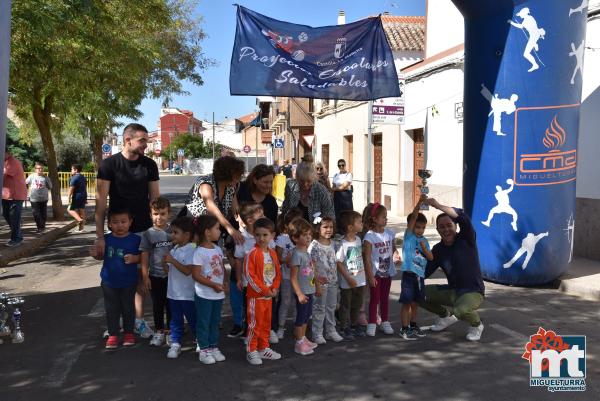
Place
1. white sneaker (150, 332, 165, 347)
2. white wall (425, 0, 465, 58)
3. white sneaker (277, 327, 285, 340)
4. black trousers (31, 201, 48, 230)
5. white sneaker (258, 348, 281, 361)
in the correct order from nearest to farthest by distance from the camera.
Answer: white sneaker (258, 348, 281, 361) < white sneaker (150, 332, 165, 347) < white sneaker (277, 327, 285, 340) < black trousers (31, 201, 48, 230) < white wall (425, 0, 465, 58)

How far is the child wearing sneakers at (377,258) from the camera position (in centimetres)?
529

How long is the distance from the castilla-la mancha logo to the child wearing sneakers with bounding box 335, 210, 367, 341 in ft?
4.92

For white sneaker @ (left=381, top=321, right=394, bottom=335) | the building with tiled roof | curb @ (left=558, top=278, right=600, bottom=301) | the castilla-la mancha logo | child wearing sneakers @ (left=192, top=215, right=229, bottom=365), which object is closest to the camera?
the castilla-la mancha logo

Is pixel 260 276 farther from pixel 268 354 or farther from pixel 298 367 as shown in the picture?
pixel 298 367

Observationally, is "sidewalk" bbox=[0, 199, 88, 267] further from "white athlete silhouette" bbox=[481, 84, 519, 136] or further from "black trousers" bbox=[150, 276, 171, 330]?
"white athlete silhouette" bbox=[481, 84, 519, 136]

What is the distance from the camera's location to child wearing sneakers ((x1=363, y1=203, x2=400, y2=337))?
5.29 meters

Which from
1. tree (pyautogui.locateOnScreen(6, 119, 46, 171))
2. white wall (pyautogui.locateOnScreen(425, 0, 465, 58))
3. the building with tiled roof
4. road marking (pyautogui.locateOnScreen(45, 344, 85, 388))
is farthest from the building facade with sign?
tree (pyautogui.locateOnScreen(6, 119, 46, 171))

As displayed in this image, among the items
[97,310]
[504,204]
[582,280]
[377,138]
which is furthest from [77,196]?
[582,280]

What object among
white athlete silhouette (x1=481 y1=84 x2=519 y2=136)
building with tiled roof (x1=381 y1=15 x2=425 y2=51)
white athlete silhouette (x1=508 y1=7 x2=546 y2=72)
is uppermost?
building with tiled roof (x1=381 y1=15 x2=425 y2=51)

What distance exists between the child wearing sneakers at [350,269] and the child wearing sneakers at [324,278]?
0.10 meters

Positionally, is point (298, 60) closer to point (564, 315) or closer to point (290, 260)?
point (290, 260)

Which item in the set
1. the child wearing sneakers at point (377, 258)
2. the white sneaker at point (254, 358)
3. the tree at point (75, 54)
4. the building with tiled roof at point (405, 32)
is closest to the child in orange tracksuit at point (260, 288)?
the white sneaker at point (254, 358)

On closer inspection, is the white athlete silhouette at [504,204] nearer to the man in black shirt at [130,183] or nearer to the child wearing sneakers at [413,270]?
the child wearing sneakers at [413,270]

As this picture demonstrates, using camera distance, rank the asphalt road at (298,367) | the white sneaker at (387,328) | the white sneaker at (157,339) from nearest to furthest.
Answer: the asphalt road at (298,367), the white sneaker at (157,339), the white sneaker at (387,328)
